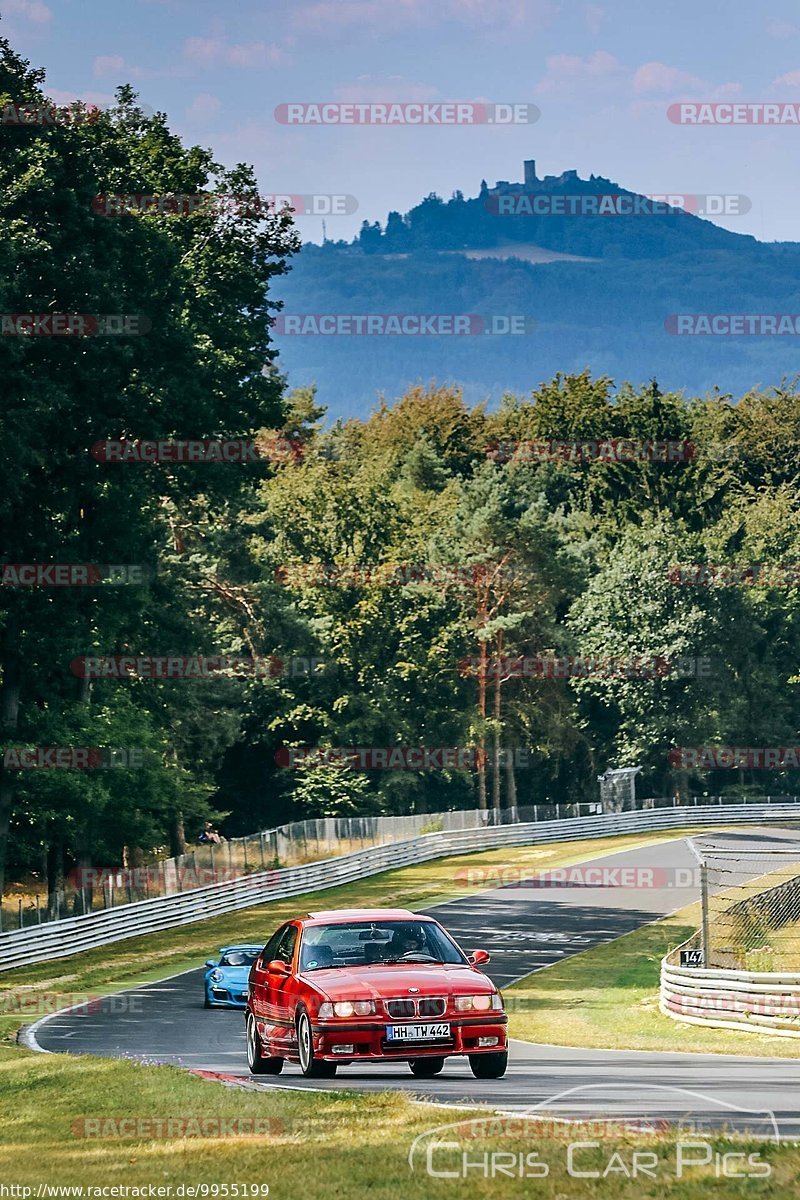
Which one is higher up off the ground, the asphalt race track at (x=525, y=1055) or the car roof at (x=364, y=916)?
the car roof at (x=364, y=916)

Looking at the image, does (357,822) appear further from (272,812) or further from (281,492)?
(281,492)

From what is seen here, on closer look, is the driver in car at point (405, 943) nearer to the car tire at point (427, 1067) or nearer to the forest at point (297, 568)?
the car tire at point (427, 1067)

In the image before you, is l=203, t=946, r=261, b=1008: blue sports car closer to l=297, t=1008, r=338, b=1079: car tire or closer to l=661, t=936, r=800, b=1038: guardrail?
l=661, t=936, r=800, b=1038: guardrail

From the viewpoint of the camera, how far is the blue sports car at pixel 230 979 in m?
29.8

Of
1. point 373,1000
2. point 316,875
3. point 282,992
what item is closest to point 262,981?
point 282,992

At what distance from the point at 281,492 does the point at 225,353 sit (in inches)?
1657

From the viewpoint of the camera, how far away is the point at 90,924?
141ft

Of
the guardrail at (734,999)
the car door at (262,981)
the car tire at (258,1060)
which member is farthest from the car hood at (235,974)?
the car tire at (258,1060)

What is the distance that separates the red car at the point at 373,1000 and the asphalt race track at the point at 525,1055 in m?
0.28

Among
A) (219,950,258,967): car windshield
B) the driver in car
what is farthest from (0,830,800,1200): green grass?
(219,950,258,967): car windshield

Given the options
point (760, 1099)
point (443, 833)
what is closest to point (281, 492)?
point (443, 833)

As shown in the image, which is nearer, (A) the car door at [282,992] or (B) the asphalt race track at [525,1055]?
(B) the asphalt race track at [525,1055]

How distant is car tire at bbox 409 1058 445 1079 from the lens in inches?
635

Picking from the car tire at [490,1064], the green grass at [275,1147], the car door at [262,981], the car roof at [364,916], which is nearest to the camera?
the green grass at [275,1147]
